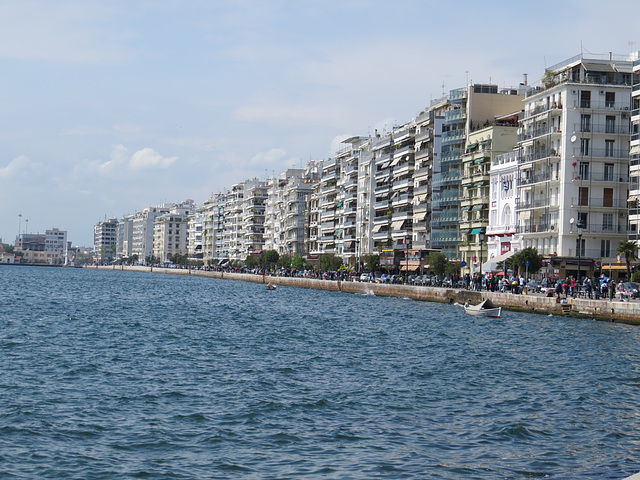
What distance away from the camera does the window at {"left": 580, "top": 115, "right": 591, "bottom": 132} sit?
74.7m

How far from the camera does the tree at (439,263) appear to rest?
9238 centimetres

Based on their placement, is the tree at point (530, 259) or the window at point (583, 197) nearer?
the tree at point (530, 259)

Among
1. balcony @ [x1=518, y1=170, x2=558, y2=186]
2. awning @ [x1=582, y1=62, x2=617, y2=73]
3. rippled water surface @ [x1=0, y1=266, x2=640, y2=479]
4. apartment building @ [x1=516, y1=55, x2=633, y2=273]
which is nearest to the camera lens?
rippled water surface @ [x1=0, y1=266, x2=640, y2=479]

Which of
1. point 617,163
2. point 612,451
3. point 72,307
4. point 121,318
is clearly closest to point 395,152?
point 617,163

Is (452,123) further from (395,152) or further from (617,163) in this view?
(617,163)

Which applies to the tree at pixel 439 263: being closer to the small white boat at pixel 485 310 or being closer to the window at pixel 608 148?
the window at pixel 608 148

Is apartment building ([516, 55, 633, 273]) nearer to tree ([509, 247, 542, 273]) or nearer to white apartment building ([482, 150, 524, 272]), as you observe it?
tree ([509, 247, 542, 273])

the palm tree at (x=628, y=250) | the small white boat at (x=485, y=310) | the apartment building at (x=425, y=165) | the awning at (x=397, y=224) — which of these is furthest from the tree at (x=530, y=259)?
the awning at (x=397, y=224)

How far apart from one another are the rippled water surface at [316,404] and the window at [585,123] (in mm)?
34907

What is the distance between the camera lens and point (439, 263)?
9231cm

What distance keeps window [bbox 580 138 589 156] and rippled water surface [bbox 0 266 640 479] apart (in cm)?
3417

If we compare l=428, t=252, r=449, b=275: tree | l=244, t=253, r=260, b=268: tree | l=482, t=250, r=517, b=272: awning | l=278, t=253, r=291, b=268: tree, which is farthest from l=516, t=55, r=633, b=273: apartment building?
l=244, t=253, r=260, b=268: tree

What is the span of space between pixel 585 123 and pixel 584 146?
1.90 m

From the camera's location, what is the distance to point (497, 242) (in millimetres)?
88312
